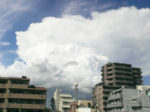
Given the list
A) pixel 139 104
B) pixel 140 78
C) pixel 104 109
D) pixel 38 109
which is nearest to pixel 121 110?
pixel 139 104

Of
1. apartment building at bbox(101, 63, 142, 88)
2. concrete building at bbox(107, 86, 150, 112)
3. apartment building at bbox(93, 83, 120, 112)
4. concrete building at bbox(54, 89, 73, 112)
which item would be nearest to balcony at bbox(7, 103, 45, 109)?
concrete building at bbox(107, 86, 150, 112)

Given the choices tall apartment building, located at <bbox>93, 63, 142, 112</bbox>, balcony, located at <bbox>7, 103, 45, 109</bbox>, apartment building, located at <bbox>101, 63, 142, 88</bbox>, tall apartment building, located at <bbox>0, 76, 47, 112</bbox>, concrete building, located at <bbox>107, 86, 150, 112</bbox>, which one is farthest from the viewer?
apartment building, located at <bbox>101, 63, 142, 88</bbox>

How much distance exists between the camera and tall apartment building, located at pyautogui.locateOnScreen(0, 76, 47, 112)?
68.6 meters

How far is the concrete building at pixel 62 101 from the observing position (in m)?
123

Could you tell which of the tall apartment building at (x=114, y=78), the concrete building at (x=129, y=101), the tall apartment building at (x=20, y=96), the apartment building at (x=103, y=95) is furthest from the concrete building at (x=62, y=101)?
the tall apartment building at (x=20, y=96)

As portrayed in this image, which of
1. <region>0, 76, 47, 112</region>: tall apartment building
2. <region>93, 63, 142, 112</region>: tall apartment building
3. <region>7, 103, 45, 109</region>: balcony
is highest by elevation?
<region>93, 63, 142, 112</region>: tall apartment building

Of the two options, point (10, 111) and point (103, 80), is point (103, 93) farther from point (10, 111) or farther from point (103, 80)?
point (10, 111)

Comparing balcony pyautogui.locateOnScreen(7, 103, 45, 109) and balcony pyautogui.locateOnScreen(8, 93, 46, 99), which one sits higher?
balcony pyautogui.locateOnScreen(8, 93, 46, 99)

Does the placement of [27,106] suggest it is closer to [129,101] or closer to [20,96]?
[20,96]

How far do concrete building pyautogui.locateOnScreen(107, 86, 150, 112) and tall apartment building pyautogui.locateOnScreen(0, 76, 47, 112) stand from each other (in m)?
34.8

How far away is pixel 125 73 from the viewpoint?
115750mm

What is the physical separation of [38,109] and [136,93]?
45350 millimetres

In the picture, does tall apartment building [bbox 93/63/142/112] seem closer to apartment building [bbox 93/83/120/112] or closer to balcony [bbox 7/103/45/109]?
apartment building [bbox 93/83/120/112]

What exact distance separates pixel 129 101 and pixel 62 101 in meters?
55.6
